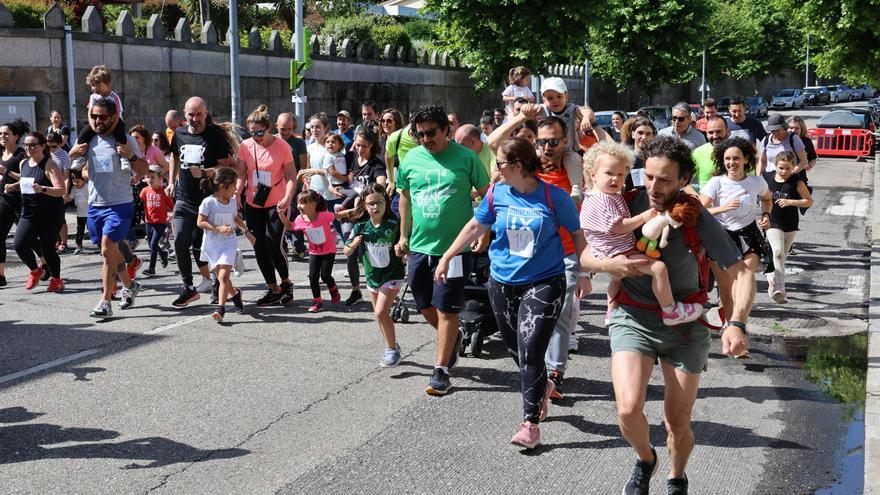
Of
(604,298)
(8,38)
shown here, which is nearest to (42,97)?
(8,38)

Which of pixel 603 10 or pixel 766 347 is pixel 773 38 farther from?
pixel 766 347

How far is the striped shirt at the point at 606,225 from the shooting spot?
170 inches

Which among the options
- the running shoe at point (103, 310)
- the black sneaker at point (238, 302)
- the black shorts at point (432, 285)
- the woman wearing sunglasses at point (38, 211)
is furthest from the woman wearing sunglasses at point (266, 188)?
the black shorts at point (432, 285)

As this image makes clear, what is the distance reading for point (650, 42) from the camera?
44.4 metres

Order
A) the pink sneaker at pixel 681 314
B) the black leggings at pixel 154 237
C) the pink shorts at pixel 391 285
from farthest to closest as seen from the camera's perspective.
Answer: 1. the black leggings at pixel 154 237
2. the pink shorts at pixel 391 285
3. the pink sneaker at pixel 681 314

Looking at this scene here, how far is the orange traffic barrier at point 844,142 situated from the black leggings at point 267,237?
2541cm

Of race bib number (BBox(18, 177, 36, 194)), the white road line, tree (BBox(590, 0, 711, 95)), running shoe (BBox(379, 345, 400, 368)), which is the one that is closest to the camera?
the white road line

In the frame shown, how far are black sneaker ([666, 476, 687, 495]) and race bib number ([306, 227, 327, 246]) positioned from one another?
5.10 metres

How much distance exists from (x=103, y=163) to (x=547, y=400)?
4.66 meters

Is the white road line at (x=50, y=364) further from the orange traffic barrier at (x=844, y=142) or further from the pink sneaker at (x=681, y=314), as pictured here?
the orange traffic barrier at (x=844, y=142)

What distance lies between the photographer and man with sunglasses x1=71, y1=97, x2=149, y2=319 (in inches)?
332

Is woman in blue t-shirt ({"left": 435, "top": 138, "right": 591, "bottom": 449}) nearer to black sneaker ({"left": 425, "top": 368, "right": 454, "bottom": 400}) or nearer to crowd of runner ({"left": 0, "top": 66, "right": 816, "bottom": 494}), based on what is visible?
crowd of runner ({"left": 0, "top": 66, "right": 816, "bottom": 494})

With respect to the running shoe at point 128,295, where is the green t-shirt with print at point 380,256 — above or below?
above

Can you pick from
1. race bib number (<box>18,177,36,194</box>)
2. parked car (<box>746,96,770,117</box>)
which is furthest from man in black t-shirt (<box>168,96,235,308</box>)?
parked car (<box>746,96,770,117</box>)
